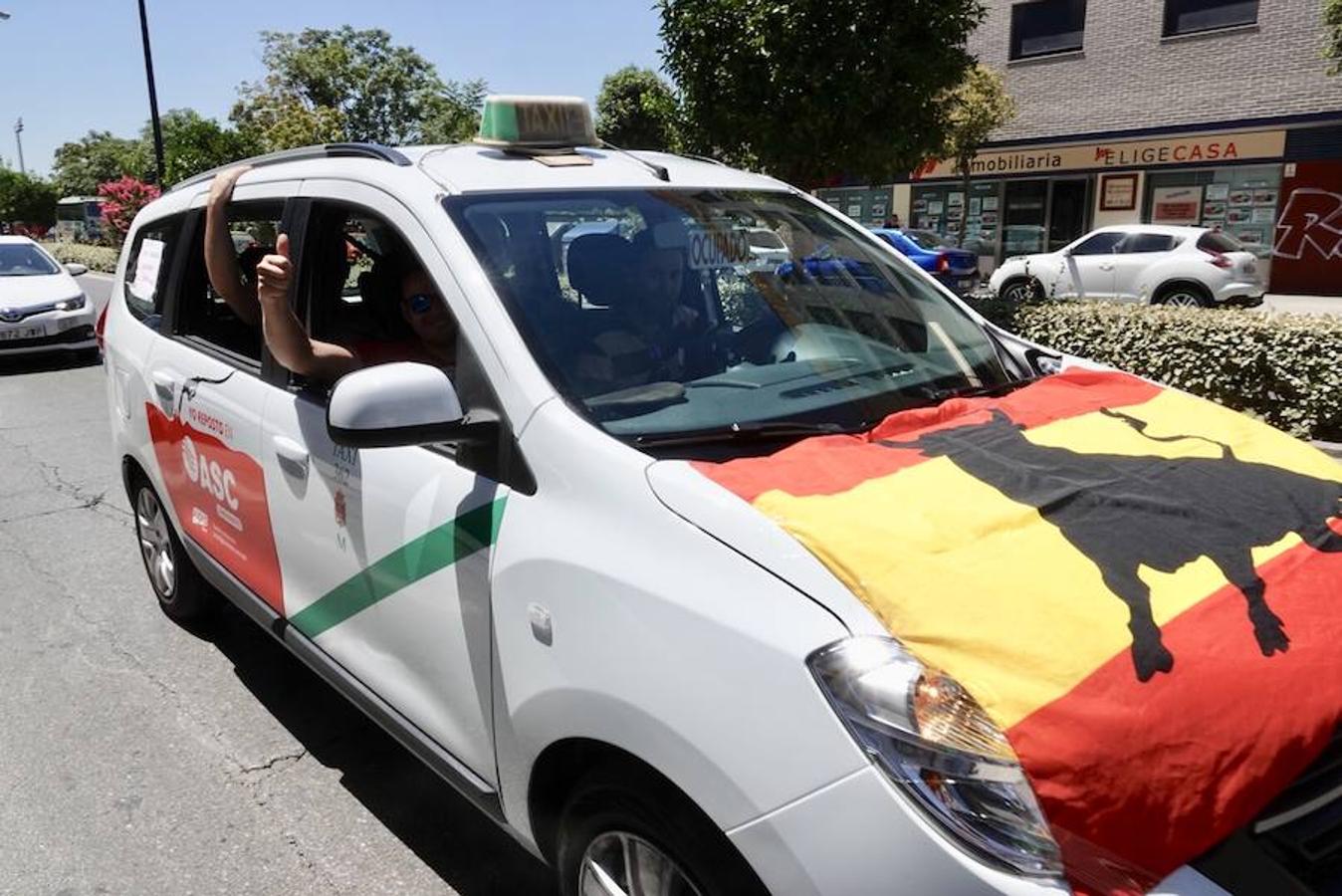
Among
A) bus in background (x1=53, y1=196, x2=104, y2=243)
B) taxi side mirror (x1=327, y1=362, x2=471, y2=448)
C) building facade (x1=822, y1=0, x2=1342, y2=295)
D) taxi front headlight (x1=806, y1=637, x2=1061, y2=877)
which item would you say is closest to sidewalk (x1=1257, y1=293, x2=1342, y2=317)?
building facade (x1=822, y1=0, x2=1342, y2=295)

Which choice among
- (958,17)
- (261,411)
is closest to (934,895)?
(261,411)

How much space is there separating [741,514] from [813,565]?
17 cm

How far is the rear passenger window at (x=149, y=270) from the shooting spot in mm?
3988

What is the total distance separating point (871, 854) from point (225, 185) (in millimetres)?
3003

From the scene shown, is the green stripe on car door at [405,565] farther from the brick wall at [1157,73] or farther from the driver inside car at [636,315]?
the brick wall at [1157,73]

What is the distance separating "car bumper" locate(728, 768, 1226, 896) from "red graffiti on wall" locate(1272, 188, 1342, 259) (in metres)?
24.1

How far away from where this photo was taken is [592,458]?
197 centimetres

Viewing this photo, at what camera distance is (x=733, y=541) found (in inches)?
67.8

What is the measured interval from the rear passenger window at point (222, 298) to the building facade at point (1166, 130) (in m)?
18.0

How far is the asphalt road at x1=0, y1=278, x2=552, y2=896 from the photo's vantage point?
9.36ft

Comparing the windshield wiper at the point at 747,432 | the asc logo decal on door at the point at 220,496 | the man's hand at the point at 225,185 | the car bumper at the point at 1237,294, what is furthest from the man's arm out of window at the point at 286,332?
the car bumper at the point at 1237,294

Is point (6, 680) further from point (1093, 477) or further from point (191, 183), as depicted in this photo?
point (1093, 477)

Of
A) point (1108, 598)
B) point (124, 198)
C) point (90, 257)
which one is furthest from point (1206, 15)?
point (90, 257)

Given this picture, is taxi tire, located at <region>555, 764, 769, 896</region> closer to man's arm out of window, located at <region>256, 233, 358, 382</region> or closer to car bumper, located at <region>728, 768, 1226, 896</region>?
car bumper, located at <region>728, 768, 1226, 896</region>
